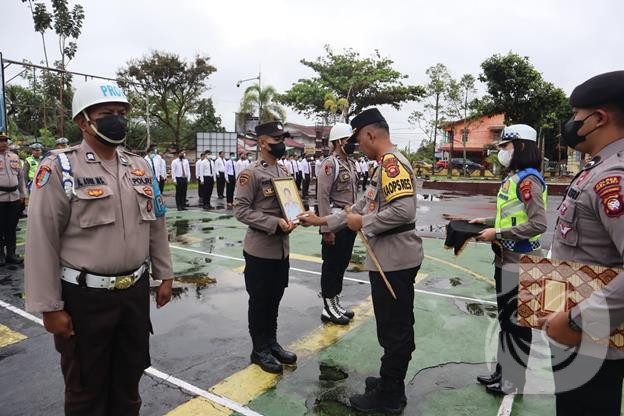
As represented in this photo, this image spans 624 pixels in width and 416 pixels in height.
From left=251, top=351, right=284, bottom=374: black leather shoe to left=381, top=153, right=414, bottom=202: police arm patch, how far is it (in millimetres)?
1674

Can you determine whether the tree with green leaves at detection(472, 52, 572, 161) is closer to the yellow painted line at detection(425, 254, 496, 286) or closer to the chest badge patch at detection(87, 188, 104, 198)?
the yellow painted line at detection(425, 254, 496, 286)

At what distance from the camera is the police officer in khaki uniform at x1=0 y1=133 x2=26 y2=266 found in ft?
21.7

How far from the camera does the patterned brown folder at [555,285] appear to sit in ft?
5.73

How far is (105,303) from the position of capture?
2.33 meters

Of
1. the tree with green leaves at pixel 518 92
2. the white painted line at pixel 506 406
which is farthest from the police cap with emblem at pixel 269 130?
the tree with green leaves at pixel 518 92

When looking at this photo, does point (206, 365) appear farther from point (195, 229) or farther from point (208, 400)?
point (195, 229)

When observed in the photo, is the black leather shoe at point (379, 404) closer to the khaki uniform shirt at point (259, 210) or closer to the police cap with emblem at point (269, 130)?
Answer: the khaki uniform shirt at point (259, 210)

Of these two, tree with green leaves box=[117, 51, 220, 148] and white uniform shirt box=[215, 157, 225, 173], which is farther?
tree with green leaves box=[117, 51, 220, 148]

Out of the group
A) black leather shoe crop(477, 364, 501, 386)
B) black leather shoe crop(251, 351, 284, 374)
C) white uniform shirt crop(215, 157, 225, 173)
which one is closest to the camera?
black leather shoe crop(477, 364, 501, 386)

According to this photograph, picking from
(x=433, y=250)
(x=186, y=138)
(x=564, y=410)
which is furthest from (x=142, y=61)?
(x=564, y=410)

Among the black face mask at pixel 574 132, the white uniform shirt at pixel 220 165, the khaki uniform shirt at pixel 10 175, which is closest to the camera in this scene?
the black face mask at pixel 574 132

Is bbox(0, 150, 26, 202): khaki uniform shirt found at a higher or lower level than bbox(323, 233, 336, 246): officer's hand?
higher

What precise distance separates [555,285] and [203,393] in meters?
2.50

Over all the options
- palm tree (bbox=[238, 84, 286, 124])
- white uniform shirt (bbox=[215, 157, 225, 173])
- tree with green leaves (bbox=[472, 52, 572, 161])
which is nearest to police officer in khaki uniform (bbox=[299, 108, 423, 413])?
white uniform shirt (bbox=[215, 157, 225, 173])
